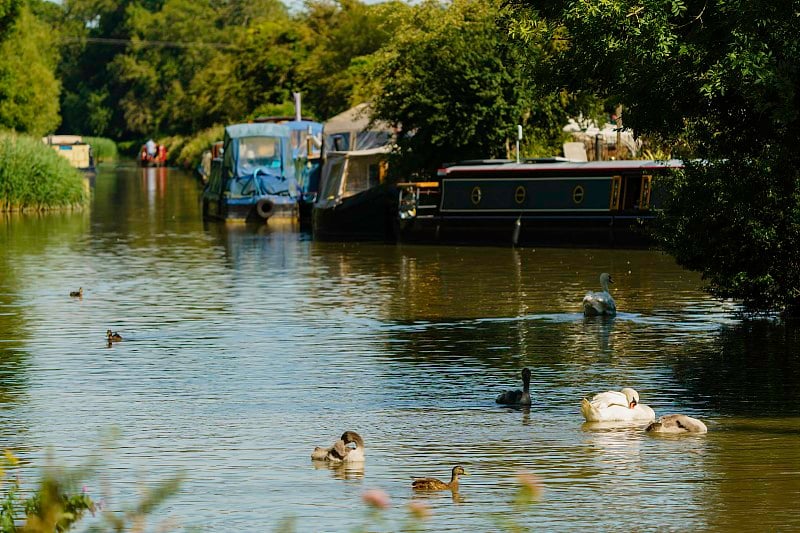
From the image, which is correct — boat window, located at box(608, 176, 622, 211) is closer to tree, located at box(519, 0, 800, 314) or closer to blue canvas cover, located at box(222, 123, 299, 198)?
tree, located at box(519, 0, 800, 314)

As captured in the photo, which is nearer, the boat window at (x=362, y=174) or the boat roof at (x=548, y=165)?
the boat roof at (x=548, y=165)

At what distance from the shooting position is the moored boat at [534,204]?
125 ft

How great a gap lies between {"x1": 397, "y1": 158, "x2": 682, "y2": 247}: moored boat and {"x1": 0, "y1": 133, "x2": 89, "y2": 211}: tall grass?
18.0m

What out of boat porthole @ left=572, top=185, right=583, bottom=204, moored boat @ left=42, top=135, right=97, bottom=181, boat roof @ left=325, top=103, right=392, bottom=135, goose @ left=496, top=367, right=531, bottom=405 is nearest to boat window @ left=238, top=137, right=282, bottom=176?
boat roof @ left=325, top=103, right=392, bottom=135

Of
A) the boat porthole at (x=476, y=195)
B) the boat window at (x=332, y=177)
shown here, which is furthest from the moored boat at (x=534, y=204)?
the boat window at (x=332, y=177)

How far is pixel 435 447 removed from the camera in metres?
14.8

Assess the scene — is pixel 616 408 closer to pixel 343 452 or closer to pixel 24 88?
pixel 343 452

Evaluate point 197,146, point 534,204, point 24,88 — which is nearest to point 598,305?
point 534,204

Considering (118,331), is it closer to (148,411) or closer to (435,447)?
(148,411)

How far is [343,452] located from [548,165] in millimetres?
26750

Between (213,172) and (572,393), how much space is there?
41267mm

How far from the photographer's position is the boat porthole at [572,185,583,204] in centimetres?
3878

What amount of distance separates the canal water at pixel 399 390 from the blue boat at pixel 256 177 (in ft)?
57.8

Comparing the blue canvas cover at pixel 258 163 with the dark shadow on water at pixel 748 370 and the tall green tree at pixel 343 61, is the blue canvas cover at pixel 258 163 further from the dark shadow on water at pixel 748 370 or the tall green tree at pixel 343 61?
the dark shadow on water at pixel 748 370
